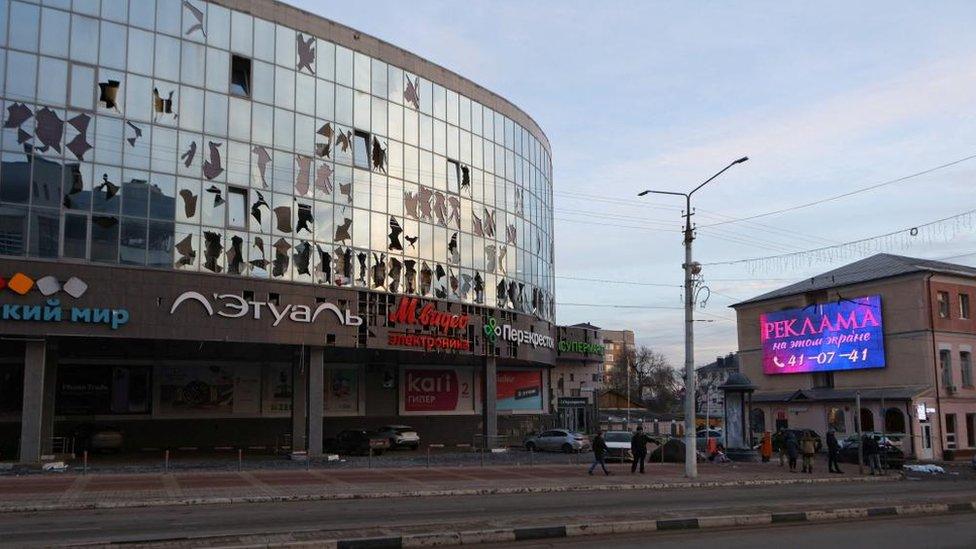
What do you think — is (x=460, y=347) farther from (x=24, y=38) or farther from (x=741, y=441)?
(x=24, y=38)

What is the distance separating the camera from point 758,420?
60438 mm

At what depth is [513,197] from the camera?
5334 centimetres

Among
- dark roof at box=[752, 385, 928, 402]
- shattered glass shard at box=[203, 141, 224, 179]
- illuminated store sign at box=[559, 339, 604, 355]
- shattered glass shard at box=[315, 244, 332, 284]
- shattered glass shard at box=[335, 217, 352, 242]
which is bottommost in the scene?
dark roof at box=[752, 385, 928, 402]

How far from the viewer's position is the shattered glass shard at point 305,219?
131ft

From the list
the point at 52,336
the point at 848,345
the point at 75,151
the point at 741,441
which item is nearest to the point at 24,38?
the point at 75,151

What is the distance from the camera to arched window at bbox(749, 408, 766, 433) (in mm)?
59906

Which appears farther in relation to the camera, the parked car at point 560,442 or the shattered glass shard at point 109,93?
the parked car at point 560,442

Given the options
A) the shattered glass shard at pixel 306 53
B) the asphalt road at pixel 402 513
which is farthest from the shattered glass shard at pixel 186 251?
the asphalt road at pixel 402 513

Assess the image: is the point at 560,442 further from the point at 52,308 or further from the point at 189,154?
the point at 52,308

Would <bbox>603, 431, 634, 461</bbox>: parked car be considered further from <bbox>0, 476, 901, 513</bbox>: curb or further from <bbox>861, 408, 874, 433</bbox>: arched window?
<bbox>861, 408, 874, 433</bbox>: arched window

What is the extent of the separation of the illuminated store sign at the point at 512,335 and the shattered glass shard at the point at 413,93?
12.9m

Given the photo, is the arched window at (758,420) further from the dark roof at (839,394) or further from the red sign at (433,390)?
the red sign at (433,390)

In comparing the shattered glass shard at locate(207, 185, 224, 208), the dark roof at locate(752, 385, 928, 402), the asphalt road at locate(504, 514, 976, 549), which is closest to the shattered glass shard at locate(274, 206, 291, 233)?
the shattered glass shard at locate(207, 185, 224, 208)

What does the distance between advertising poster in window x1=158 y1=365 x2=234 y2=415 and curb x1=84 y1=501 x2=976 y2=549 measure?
34.5 metres
